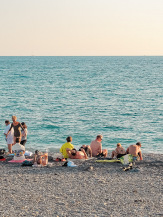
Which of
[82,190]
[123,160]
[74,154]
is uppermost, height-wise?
[74,154]

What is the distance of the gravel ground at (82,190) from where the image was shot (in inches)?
326

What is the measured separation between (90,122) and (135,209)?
1882 centimetres

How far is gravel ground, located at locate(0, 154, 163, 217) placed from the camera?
326 inches

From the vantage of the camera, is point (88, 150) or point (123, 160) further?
point (88, 150)

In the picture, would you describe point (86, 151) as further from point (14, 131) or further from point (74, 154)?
point (14, 131)

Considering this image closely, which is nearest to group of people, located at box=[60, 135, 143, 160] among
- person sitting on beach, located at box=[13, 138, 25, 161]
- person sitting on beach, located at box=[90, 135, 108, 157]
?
person sitting on beach, located at box=[90, 135, 108, 157]

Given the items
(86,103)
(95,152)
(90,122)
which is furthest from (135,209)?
(86,103)

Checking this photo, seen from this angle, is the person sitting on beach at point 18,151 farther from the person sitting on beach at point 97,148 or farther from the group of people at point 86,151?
the person sitting on beach at point 97,148

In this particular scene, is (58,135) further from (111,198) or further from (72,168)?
(111,198)

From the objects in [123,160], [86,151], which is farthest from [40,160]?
[123,160]

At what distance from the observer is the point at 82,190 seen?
9836 millimetres

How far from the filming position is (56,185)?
33.7 ft

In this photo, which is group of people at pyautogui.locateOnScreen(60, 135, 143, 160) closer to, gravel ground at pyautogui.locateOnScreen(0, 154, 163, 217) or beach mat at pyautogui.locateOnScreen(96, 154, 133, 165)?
beach mat at pyautogui.locateOnScreen(96, 154, 133, 165)

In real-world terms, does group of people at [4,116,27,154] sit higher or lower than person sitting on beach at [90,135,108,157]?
higher
